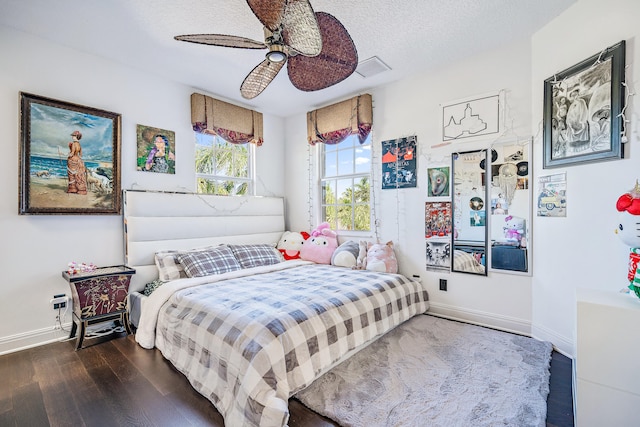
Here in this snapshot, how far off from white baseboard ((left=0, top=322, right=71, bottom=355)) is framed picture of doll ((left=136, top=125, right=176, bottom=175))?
1.62m

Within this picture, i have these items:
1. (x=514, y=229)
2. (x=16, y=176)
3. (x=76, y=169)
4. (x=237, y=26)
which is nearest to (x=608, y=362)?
(x=514, y=229)

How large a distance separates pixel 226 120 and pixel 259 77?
1674 mm

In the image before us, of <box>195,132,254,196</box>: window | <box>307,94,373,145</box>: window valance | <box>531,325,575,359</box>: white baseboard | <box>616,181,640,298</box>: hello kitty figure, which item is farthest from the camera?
<box>195,132,254,196</box>: window

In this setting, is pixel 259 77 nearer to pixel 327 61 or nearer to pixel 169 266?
pixel 327 61

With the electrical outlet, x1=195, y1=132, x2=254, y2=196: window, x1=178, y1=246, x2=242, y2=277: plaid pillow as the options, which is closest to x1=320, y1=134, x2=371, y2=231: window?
x1=195, y1=132, x2=254, y2=196: window

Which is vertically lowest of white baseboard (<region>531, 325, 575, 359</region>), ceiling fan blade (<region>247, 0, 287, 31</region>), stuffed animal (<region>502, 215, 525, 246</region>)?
white baseboard (<region>531, 325, 575, 359</region>)

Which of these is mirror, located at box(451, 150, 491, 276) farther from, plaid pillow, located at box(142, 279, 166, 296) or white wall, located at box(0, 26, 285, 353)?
white wall, located at box(0, 26, 285, 353)

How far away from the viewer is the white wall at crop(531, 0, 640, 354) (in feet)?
5.84

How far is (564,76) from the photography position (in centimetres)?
220

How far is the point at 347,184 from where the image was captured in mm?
3891

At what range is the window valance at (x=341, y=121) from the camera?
346 centimetres

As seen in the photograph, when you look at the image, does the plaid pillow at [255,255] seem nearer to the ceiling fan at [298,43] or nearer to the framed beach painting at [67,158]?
the framed beach painting at [67,158]

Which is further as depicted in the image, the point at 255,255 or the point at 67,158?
the point at 255,255

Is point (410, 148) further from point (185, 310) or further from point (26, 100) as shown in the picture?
point (26, 100)
